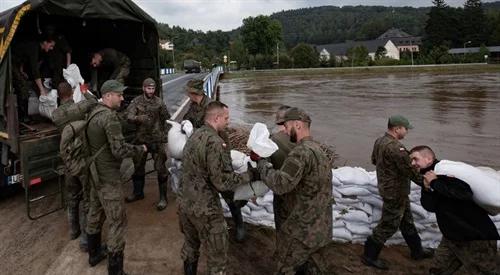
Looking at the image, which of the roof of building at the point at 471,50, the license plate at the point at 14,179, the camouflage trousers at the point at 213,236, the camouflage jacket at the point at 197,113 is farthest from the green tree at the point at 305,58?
the camouflage trousers at the point at 213,236

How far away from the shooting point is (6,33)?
460cm

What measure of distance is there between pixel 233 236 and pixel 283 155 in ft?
5.36

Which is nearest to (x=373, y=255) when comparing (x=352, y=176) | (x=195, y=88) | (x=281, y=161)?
(x=352, y=176)

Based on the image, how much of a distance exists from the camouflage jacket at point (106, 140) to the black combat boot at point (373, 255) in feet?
7.93

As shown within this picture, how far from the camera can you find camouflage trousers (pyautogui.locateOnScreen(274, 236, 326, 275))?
3.02m

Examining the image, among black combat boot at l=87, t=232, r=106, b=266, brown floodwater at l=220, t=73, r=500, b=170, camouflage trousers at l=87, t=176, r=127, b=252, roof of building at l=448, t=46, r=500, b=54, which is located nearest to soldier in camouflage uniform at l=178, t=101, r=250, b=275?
camouflage trousers at l=87, t=176, r=127, b=252

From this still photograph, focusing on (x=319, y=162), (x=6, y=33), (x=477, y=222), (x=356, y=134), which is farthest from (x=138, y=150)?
(x=356, y=134)

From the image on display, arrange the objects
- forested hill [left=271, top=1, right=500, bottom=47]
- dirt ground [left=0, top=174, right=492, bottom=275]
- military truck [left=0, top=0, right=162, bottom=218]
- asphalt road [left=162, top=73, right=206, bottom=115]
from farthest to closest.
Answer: forested hill [left=271, top=1, right=500, bottom=47] < asphalt road [left=162, top=73, right=206, bottom=115] < military truck [left=0, top=0, right=162, bottom=218] < dirt ground [left=0, top=174, right=492, bottom=275]

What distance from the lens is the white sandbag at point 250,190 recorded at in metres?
3.17

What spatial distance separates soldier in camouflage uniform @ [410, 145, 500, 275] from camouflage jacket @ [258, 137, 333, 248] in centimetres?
76

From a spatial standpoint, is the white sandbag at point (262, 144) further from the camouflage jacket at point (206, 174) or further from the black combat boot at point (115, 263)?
the black combat boot at point (115, 263)

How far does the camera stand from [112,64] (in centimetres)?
641

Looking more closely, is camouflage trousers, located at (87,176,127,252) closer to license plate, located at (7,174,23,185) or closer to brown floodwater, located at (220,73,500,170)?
license plate, located at (7,174,23,185)

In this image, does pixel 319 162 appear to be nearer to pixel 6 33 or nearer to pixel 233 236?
pixel 233 236
